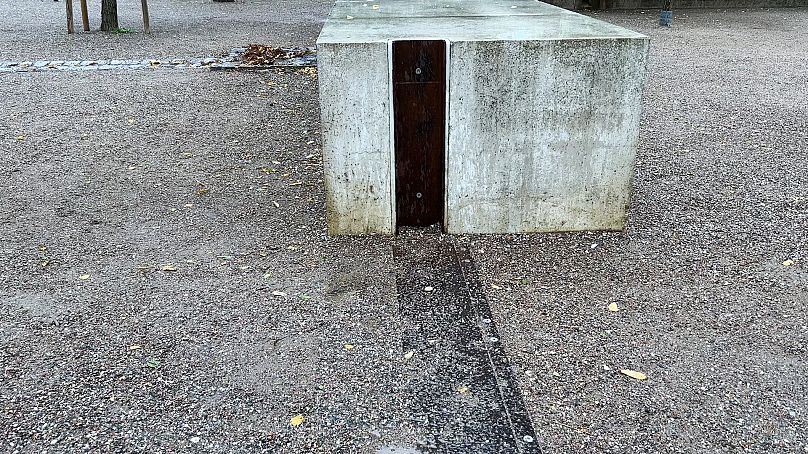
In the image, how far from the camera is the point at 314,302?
3.52 meters

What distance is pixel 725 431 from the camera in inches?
101

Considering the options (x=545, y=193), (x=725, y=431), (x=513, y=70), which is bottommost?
(x=725, y=431)

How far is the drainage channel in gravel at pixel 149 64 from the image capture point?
383 inches

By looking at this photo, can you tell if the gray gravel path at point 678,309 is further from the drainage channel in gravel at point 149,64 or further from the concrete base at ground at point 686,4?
the concrete base at ground at point 686,4

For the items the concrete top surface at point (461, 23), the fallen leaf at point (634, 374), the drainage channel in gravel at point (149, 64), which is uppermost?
the concrete top surface at point (461, 23)

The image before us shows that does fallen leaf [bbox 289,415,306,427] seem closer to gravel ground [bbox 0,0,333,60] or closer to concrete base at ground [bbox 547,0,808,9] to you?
gravel ground [bbox 0,0,333,60]

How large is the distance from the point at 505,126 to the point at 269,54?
7.14 meters

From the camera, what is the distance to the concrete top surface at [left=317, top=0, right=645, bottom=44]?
406cm

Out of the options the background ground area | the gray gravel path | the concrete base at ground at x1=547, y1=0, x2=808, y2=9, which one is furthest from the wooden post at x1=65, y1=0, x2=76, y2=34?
the concrete base at ground at x1=547, y1=0, x2=808, y2=9

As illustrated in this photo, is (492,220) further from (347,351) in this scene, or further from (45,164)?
(45,164)

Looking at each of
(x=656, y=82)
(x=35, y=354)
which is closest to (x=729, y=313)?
(x=35, y=354)

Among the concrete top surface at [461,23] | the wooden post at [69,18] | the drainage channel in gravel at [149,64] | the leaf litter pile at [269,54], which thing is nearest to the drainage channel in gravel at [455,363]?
the concrete top surface at [461,23]

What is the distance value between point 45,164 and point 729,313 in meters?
4.97

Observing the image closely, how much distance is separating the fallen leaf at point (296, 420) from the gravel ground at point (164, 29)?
9.12m
